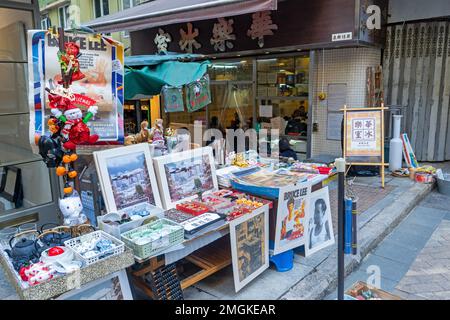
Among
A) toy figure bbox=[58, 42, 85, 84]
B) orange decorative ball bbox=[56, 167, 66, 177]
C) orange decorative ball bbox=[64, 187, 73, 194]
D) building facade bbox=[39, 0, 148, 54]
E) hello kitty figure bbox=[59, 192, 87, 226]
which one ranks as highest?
building facade bbox=[39, 0, 148, 54]

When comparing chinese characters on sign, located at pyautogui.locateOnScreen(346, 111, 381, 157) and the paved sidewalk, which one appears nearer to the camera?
the paved sidewalk

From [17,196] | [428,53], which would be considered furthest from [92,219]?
[428,53]

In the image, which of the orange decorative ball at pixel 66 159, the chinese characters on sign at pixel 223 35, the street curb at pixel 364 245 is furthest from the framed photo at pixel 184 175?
the chinese characters on sign at pixel 223 35

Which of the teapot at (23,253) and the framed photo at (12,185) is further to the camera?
the framed photo at (12,185)

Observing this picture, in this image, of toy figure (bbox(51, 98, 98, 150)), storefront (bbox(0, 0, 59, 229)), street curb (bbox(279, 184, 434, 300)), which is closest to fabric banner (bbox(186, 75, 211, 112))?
storefront (bbox(0, 0, 59, 229))

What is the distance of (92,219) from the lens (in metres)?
3.29

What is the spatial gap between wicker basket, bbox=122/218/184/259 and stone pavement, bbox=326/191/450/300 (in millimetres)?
1741

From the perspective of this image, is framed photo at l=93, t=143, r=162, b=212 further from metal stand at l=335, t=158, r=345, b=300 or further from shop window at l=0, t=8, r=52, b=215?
shop window at l=0, t=8, r=52, b=215

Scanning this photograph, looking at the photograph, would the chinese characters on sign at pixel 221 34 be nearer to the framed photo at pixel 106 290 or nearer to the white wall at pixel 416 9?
the white wall at pixel 416 9

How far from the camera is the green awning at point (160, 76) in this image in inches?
185

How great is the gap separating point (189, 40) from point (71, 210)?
7.25 m

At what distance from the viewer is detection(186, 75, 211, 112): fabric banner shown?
17.4 feet

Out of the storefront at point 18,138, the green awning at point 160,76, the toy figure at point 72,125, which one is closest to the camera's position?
the toy figure at point 72,125

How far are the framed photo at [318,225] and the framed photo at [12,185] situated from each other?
3.50 metres
